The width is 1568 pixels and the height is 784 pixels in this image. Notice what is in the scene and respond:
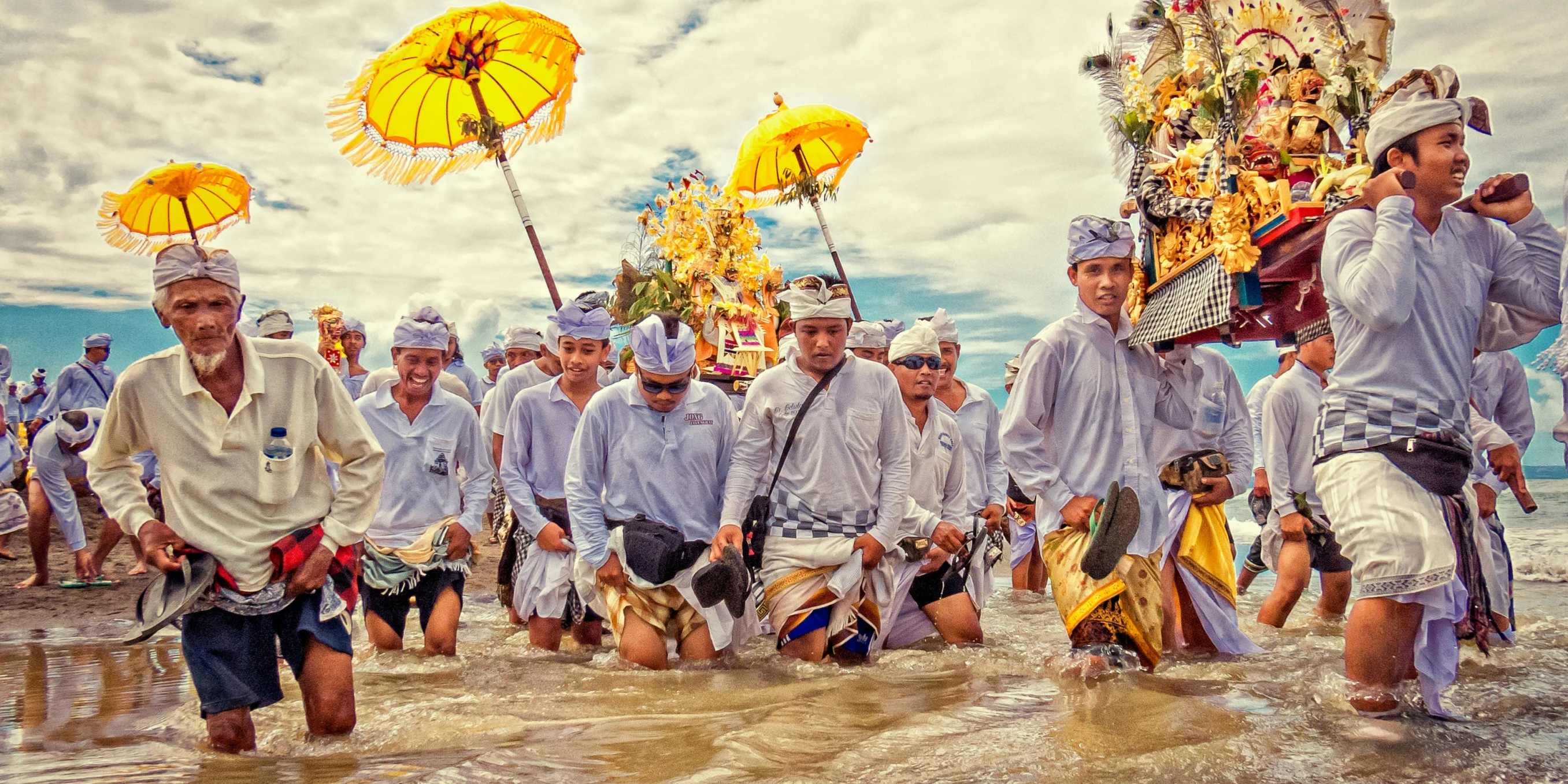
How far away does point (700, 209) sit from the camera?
10930mm

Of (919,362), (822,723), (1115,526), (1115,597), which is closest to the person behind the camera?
(822,723)

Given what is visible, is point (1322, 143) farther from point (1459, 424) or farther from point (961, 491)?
point (961, 491)

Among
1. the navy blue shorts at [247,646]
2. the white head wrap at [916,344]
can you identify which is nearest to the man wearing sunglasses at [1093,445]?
the white head wrap at [916,344]

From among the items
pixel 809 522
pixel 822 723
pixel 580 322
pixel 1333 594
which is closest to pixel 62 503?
pixel 580 322

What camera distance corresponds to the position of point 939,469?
6.39 m

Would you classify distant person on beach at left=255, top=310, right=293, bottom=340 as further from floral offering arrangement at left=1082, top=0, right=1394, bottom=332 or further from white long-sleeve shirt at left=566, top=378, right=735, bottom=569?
floral offering arrangement at left=1082, top=0, right=1394, bottom=332

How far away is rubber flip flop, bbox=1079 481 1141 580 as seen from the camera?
4281 mm

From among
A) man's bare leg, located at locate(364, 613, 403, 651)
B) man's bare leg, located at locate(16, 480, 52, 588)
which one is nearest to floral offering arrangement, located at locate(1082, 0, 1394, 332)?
man's bare leg, located at locate(364, 613, 403, 651)

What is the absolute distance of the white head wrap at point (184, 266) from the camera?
356 centimetres

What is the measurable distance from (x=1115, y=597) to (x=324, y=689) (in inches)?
120

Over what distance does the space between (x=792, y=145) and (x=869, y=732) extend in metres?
9.67

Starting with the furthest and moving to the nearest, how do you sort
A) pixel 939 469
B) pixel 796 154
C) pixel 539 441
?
pixel 796 154, pixel 539 441, pixel 939 469

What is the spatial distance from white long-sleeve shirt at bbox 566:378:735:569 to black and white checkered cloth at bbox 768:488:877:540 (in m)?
0.40

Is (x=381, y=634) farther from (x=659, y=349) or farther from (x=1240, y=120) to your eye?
(x=1240, y=120)
